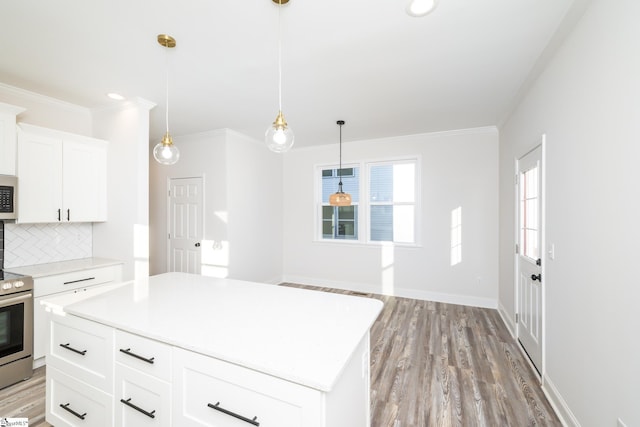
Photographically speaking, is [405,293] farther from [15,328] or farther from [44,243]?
[44,243]

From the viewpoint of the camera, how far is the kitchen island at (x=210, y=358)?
3.30 feet

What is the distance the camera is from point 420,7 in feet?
5.59

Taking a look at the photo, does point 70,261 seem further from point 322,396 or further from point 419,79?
point 419,79

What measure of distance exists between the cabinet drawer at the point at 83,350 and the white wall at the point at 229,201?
8.67ft

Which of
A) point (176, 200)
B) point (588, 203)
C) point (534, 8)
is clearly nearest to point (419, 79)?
point (534, 8)

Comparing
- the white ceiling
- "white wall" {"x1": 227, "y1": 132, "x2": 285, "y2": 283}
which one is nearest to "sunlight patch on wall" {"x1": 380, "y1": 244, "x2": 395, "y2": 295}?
"white wall" {"x1": 227, "y1": 132, "x2": 285, "y2": 283}

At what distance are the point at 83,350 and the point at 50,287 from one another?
5.36 ft

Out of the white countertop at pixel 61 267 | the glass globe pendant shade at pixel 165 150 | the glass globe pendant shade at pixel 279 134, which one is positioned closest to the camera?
the glass globe pendant shade at pixel 279 134

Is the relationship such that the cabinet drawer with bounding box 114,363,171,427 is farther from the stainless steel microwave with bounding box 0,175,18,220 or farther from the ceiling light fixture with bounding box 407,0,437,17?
the ceiling light fixture with bounding box 407,0,437,17

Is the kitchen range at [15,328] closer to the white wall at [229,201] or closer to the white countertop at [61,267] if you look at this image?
the white countertop at [61,267]

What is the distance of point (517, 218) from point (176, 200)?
5061 millimetres

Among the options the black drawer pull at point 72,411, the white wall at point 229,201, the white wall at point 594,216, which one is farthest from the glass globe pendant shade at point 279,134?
the white wall at point 229,201

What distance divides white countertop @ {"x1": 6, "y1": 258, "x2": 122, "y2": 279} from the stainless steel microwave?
55cm

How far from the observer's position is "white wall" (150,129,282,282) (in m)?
4.36
